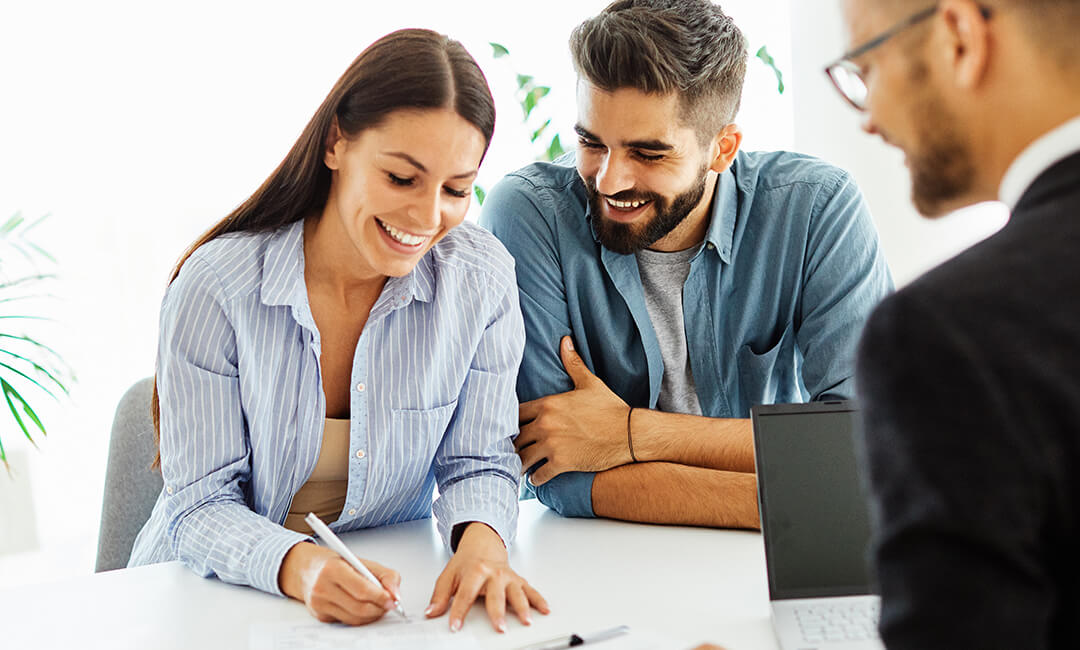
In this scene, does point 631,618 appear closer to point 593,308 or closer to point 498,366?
point 498,366

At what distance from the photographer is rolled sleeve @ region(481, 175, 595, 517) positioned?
156 cm

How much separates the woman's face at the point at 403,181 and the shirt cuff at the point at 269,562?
415mm

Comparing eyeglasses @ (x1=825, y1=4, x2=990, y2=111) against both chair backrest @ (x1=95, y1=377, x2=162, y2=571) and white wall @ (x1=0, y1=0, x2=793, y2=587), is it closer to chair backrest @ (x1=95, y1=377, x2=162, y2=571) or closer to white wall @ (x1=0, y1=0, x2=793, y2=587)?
chair backrest @ (x1=95, y1=377, x2=162, y2=571)

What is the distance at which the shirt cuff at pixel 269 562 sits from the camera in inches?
48.5

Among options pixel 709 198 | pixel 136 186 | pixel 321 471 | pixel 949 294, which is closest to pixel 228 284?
pixel 321 471

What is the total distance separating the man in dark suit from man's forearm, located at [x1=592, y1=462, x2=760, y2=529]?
2.82 ft

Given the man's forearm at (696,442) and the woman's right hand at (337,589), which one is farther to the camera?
the man's forearm at (696,442)

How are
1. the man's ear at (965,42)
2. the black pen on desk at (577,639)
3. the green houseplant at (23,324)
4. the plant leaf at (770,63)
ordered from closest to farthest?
the man's ear at (965,42)
the black pen on desk at (577,639)
the green houseplant at (23,324)
the plant leaf at (770,63)

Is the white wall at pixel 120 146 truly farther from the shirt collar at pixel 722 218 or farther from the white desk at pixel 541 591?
the white desk at pixel 541 591

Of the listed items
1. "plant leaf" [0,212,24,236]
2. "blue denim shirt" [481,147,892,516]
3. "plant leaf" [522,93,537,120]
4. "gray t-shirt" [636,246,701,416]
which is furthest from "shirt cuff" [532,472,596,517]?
"plant leaf" [522,93,537,120]

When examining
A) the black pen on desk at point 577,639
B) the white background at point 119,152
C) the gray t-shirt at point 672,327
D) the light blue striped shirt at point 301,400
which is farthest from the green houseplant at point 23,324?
the black pen on desk at point 577,639

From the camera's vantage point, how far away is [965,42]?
0.64m

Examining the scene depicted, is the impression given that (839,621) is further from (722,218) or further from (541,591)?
(722,218)

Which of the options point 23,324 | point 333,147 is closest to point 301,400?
point 333,147
